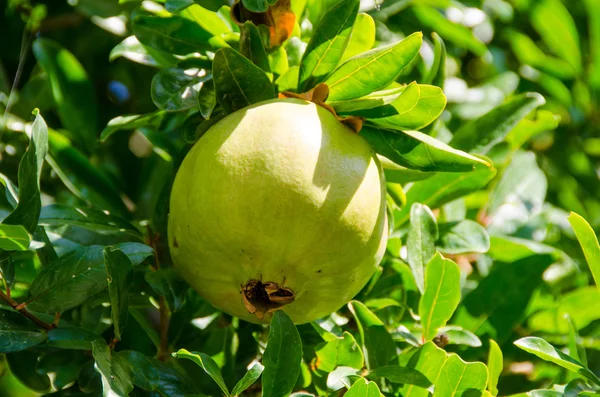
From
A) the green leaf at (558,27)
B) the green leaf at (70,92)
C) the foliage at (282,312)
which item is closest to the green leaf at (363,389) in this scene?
the foliage at (282,312)

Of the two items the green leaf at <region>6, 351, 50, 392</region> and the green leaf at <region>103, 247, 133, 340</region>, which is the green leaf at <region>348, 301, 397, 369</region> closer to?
the green leaf at <region>103, 247, 133, 340</region>

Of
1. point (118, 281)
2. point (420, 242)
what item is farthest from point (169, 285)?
point (420, 242)

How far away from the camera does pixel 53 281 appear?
108 cm

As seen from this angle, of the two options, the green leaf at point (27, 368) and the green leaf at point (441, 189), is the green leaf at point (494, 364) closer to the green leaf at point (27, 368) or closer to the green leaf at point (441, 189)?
the green leaf at point (441, 189)

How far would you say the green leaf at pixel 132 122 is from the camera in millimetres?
1217

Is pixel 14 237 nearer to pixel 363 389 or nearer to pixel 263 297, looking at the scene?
pixel 263 297

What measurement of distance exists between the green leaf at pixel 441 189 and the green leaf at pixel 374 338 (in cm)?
26

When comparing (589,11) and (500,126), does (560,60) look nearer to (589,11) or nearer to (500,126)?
(589,11)

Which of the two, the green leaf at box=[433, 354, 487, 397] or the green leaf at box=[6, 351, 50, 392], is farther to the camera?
the green leaf at box=[6, 351, 50, 392]

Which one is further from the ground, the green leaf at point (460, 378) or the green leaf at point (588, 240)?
the green leaf at point (588, 240)

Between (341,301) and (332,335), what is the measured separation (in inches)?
6.3

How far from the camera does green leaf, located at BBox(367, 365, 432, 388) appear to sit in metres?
1.07

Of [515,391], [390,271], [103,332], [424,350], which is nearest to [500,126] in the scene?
[390,271]

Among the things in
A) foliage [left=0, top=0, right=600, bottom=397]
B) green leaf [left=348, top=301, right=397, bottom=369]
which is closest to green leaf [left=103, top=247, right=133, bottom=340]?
foliage [left=0, top=0, right=600, bottom=397]
